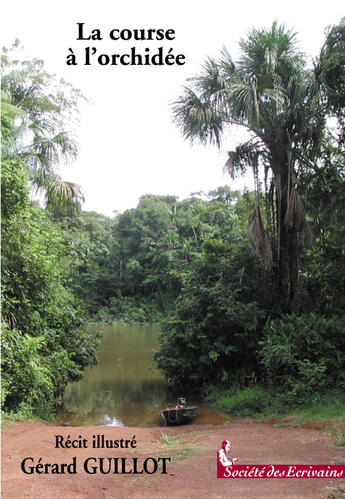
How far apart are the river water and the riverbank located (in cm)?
244

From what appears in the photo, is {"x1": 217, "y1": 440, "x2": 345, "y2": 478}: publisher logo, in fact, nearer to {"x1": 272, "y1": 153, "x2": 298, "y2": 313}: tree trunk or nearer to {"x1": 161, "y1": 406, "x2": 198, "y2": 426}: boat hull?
{"x1": 161, "y1": 406, "x2": 198, "y2": 426}: boat hull

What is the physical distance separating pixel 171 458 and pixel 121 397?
836 centimetres

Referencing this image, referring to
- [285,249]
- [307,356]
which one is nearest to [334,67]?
[285,249]

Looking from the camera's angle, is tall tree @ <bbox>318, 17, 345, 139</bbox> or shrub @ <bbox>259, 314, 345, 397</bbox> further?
tall tree @ <bbox>318, 17, 345, 139</bbox>

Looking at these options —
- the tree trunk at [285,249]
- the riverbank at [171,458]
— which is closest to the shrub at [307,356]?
the tree trunk at [285,249]

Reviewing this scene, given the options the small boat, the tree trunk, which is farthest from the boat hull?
the tree trunk

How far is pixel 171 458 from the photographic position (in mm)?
6328

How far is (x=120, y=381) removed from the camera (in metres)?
16.7

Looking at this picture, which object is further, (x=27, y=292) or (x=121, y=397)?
(x=121, y=397)

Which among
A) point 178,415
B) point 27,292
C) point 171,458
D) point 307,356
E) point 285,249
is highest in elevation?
point 285,249

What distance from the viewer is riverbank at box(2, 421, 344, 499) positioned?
465cm

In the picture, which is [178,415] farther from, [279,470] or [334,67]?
[334,67]

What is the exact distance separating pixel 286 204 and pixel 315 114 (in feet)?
8.24

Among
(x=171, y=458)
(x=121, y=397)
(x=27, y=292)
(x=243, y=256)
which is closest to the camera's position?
(x=171, y=458)
